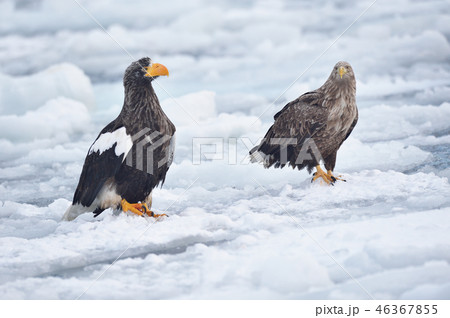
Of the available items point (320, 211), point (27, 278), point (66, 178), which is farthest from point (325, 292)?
point (66, 178)

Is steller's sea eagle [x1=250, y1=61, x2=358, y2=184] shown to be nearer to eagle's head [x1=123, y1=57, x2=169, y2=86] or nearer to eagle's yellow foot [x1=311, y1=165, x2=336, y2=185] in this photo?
eagle's yellow foot [x1=311, y1=165, x2=336, y2=185]

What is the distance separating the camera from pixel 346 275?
384cm

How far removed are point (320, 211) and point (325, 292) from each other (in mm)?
1250

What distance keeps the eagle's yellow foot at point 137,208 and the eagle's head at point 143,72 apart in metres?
0.95

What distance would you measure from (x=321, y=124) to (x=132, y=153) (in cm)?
164

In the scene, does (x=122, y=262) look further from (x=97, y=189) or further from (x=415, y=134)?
(x=415, y=134)

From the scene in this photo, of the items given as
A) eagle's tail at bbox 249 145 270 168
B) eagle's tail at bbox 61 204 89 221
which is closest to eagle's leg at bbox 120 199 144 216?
eagle's tail at bbox 61 204 89 221

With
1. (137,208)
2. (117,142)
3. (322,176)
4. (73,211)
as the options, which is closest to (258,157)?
(322,176)

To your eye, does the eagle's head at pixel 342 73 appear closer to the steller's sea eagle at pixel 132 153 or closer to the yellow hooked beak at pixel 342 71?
the yellow hooked beak at pixel 342 71

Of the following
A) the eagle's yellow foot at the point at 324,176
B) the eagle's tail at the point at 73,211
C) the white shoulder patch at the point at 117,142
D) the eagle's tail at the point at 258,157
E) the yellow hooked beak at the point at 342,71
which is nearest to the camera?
the white shoulder patch at the point at 117,142

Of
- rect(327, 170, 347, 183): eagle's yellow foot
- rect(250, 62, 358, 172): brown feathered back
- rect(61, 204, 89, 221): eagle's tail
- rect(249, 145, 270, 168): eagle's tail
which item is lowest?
rect(61, 204, 89, 221): eagle's tail

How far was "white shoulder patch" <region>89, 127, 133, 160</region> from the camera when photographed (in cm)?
469

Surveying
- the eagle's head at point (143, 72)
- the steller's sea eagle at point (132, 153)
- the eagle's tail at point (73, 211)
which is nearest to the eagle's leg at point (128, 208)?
the steller's sea eagle at point (132, 153)

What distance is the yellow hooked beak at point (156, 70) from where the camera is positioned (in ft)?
15.9
